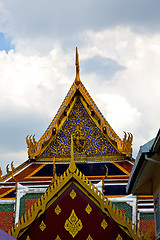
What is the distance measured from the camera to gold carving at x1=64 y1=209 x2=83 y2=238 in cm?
912

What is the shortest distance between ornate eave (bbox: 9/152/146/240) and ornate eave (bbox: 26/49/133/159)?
25.2 feet

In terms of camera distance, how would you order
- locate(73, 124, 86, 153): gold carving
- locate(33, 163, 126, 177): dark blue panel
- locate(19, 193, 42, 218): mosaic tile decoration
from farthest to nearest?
locate(73, 124, 86, 153): gold carving < locate(33, 163, 126, 177): dark blue panel < locate(19, 193, 42, 218): mosaic tile decoration

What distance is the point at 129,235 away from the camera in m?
9.00

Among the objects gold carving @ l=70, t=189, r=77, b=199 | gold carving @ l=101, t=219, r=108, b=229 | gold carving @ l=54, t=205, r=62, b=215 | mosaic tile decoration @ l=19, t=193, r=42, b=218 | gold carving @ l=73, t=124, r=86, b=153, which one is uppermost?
gold carving @ l=73, t=124, r=86, b=153

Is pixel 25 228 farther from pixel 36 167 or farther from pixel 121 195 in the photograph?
pixel 36 167

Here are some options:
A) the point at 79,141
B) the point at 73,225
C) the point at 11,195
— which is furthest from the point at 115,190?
the point at 73,225

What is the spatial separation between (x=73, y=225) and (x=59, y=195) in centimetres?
57

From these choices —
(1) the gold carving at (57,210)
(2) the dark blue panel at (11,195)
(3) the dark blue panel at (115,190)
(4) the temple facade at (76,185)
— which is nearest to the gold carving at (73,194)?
(4) the temple facade at (76,185)

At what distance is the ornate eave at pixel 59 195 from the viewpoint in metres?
9.04

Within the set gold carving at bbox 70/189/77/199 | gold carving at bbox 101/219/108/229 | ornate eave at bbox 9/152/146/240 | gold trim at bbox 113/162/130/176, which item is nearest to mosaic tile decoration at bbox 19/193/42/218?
gold trim at bbox 113/162/130/176

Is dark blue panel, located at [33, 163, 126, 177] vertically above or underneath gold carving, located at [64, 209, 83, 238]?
above

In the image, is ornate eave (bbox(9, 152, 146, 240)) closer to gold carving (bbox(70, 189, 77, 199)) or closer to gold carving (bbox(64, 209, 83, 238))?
gold carving (bbox(70, 189, 77, 199))

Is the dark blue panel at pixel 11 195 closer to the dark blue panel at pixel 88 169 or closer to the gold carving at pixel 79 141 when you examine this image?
the dark blue panel at pixel 88 169

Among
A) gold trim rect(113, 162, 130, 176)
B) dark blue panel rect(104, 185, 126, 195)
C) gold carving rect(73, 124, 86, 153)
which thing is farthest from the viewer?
gold carving rect(73, 124, 86, 153)
